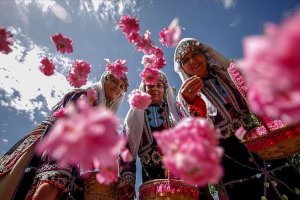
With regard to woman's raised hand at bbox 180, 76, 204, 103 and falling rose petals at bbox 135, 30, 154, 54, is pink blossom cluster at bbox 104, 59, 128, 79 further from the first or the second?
woman's raised hand at bbox 180, 76, 204, 103

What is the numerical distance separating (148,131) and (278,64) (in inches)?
111

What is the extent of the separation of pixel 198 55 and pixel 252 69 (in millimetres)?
2895

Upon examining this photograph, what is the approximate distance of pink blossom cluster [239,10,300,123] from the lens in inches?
31.9

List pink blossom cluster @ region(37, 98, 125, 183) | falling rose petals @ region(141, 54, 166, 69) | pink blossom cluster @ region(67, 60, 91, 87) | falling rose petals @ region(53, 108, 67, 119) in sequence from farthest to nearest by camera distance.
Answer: pink blossom cluster @ region(67, 60, 91, 87)
falling rose petals @ region(141, 54, 166, 69)
falling rose petals @ region(53, 108, 67, 119)
pink blossom cluster @ region(37, 98, 125, 183)

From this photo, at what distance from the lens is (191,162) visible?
1.08 metres

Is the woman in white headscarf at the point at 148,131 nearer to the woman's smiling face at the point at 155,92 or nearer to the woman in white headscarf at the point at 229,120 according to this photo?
the woman's smiling face at the point at 155,92

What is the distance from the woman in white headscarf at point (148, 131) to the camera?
10.4ft

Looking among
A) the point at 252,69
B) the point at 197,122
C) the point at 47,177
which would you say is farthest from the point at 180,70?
the point at 252,69

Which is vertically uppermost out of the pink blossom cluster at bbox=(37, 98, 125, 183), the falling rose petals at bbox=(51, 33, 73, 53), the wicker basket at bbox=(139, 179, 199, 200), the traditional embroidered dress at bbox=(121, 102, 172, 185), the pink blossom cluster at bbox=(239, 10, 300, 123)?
the falling rose petals at bbox=(51, 33, 73, 53)

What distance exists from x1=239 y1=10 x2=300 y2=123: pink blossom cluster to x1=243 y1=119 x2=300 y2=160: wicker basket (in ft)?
5.62

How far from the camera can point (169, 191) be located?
8.53 ft

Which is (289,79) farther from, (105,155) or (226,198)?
(226,198)

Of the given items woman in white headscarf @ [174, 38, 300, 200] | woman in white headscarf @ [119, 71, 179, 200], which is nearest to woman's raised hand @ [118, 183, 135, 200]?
woman in white headscarf @ [119, 71, 179, 200]

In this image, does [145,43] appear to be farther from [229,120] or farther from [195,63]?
[229,120]
